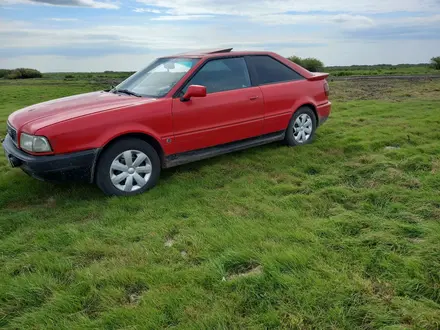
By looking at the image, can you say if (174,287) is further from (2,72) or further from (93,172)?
(2,72)

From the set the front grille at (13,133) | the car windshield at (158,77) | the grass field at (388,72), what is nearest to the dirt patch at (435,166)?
the car windshield at (158,77)

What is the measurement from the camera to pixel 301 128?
631 centimetres

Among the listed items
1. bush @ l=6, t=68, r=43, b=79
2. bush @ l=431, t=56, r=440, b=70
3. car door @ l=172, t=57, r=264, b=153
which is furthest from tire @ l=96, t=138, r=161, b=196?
bush @ l=6, t=68, r=43, b=79

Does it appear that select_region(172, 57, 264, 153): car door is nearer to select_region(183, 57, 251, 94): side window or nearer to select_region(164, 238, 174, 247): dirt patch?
select_region(183, 57, 251, 94): side window

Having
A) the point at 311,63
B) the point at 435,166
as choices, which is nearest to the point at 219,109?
the point at 435,166

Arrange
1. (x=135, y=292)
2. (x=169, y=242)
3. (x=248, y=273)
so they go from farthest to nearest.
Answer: (x=169, y=242)
(x=248, y=273)
(x=135, y=292)

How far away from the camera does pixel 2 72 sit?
46.2 metres

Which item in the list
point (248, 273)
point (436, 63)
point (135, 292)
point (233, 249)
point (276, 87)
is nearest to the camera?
point (135, 292)

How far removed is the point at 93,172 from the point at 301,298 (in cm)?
271

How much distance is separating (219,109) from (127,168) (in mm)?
1456

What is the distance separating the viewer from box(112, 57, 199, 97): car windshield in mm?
4891

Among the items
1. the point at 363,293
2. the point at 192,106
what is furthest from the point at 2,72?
the point at 363,293

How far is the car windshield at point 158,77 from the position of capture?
193 inches

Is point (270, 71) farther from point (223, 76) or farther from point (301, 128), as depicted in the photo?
point (301, 128)
